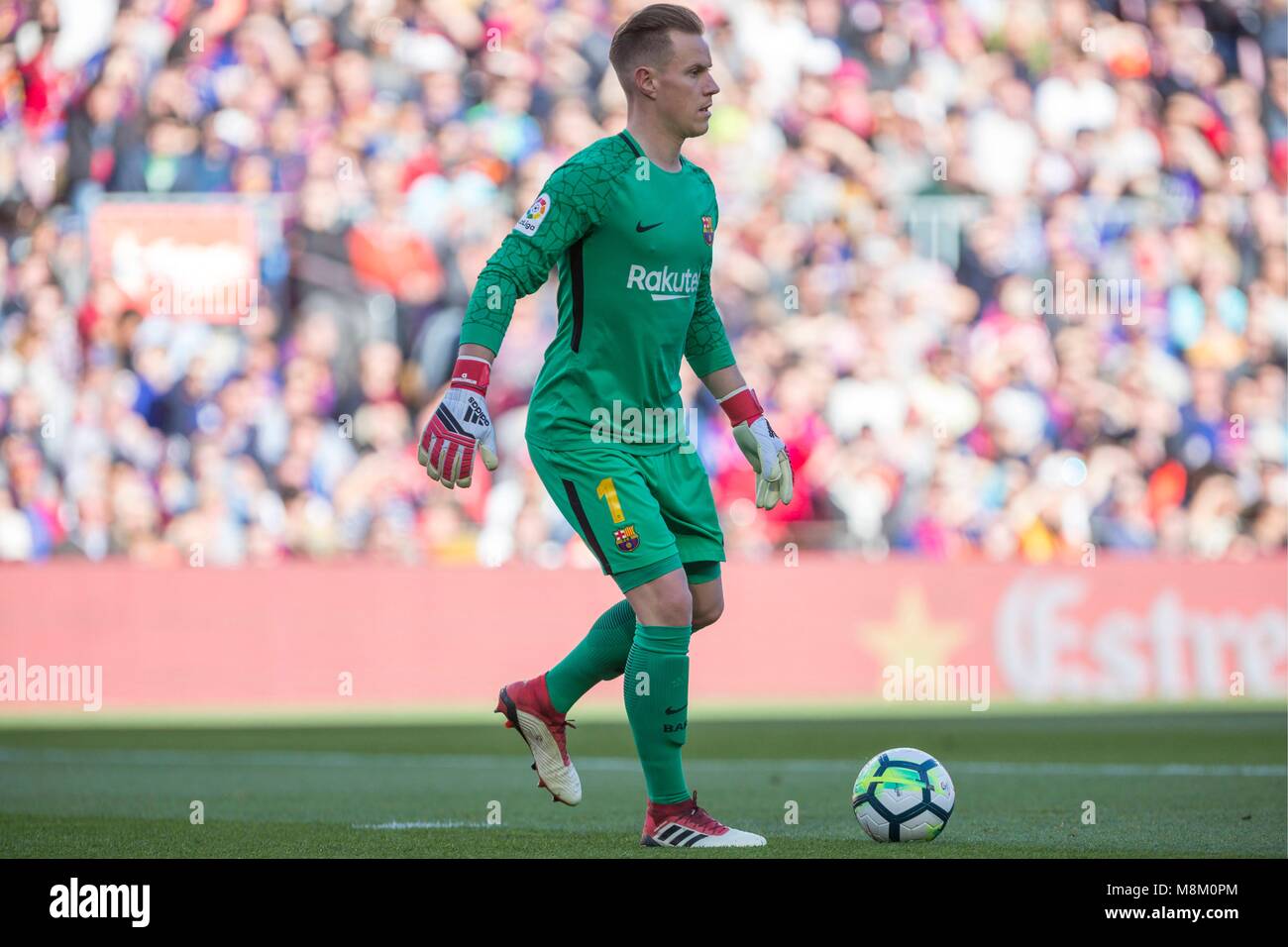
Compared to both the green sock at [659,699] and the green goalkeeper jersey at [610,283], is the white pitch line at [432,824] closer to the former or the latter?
the green sock at [659,699]

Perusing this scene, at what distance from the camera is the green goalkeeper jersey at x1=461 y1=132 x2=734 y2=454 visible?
5953mm

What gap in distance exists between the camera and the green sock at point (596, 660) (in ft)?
21.1

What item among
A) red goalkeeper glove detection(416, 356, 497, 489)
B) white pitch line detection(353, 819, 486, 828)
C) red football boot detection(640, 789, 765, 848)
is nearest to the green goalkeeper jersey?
red goalkeeper glove detection(416, 356, 497, 489)

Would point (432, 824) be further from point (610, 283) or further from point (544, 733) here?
point (610, 283)

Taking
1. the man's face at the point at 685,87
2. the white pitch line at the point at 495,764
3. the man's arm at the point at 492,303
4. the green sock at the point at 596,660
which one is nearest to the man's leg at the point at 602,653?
the green sock at the point at 596,660

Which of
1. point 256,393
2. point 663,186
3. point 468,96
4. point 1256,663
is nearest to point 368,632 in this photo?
point 256,393

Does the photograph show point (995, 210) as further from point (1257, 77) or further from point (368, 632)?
point (368, 632)

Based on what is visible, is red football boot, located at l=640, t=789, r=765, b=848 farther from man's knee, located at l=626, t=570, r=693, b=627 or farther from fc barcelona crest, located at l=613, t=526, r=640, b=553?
fc barcelona crest, located at l=613, t=526, r=640, b=553

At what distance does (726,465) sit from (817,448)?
813 millimetres

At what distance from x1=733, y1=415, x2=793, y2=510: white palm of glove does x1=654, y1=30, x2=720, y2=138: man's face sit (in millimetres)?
1095

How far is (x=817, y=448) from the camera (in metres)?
15.2

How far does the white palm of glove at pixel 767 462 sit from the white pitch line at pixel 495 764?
316 centimetres

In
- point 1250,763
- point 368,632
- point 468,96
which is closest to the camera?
point 1250,763

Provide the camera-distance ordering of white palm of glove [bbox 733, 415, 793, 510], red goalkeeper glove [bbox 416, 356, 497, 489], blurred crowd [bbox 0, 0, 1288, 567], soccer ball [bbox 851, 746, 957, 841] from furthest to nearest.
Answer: blurred crowd [bbox 0, 0, 1288, 567]
white palm of glove [bbox 733, 415, 793, 510]
soccer ball [bbox 851, 746, 957, 841]
red goalkeeper glove [bbox 416, 356, 497, 489]
